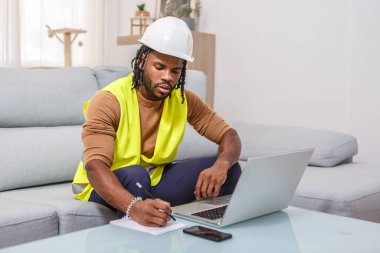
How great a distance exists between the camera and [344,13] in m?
3.12

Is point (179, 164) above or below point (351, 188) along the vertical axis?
above

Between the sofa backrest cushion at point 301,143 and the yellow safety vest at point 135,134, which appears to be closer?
the yellow safety vest at point 135,134

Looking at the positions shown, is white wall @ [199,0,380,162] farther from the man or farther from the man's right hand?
the man's right hand

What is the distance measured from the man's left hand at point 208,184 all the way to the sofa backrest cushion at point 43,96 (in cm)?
77

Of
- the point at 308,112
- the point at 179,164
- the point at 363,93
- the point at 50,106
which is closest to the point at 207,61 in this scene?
the point at 308,112

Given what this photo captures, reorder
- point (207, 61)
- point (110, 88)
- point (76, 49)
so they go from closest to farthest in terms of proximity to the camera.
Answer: point (110, 88) → point (207, 61) → point (76, 49)

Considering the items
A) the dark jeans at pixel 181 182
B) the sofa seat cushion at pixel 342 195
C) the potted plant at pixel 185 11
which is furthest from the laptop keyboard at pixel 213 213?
the potted plant at pixel 185 11

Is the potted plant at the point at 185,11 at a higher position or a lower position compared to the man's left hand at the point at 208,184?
higher

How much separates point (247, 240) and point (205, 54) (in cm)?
280

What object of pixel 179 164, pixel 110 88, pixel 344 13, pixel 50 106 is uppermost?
pixel 344 13

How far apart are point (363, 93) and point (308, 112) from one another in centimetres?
41

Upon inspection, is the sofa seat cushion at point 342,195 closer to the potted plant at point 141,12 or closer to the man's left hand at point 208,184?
the man's left hand at point 208,184

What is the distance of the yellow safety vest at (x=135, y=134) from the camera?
4.90ft

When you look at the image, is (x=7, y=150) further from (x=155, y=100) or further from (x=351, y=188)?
(x=351, y=188)
